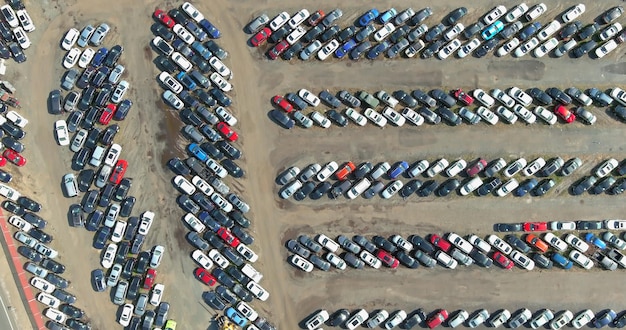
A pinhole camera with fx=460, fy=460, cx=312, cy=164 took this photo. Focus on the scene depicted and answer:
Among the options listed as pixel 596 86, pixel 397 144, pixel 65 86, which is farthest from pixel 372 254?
pixel 65 86

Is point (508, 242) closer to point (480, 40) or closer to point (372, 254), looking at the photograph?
point (372, 254)

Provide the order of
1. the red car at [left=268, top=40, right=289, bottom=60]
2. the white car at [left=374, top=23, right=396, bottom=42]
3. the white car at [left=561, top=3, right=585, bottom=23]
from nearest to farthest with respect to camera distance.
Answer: the white car at [left=561, top=3, right=585, bottom=23] < the white car at [left=374, top=23, right=396, bottom=42] < the red car at [left=268, top=40, right=289, bottom=60]

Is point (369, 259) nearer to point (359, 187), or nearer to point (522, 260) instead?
point (359, 187)

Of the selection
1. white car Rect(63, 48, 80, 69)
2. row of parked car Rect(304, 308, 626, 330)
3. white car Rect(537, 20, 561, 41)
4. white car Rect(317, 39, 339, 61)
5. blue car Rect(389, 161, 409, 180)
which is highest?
white car Rect(63, 48, 80, 69)

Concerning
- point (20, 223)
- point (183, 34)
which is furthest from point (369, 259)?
point (20, 223)

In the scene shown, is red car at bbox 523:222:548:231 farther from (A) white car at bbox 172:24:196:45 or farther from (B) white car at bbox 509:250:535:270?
(A) white car at bbox 172:24:196:45

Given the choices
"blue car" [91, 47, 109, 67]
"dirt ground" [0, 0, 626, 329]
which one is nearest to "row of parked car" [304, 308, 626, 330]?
"dirt ground" [0, 0, 626, 329]
